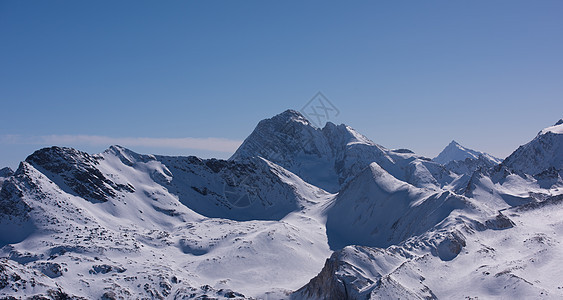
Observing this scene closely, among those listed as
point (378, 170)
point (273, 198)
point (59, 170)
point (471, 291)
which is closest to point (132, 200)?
point (59, 170)

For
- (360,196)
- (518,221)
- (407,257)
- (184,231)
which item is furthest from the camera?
(360,196)

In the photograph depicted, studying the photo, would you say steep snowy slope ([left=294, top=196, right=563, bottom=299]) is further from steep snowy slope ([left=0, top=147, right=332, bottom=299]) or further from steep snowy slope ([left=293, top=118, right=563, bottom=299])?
steep snowy slope ([left=0, top=147, right=332, bottom=299])

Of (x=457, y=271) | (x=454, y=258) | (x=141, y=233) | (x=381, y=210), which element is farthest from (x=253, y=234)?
(x=457, y=271)

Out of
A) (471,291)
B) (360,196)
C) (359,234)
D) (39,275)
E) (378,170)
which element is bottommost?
(39,275)

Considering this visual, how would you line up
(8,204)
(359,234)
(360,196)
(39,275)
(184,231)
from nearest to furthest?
(39,275), (8,204), (184,231), (359,234), (360,196)

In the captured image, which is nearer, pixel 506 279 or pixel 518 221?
pixel 506 279

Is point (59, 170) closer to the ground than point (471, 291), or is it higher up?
higher up

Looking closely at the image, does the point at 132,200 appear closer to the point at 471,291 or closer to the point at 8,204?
the point at 8,204
